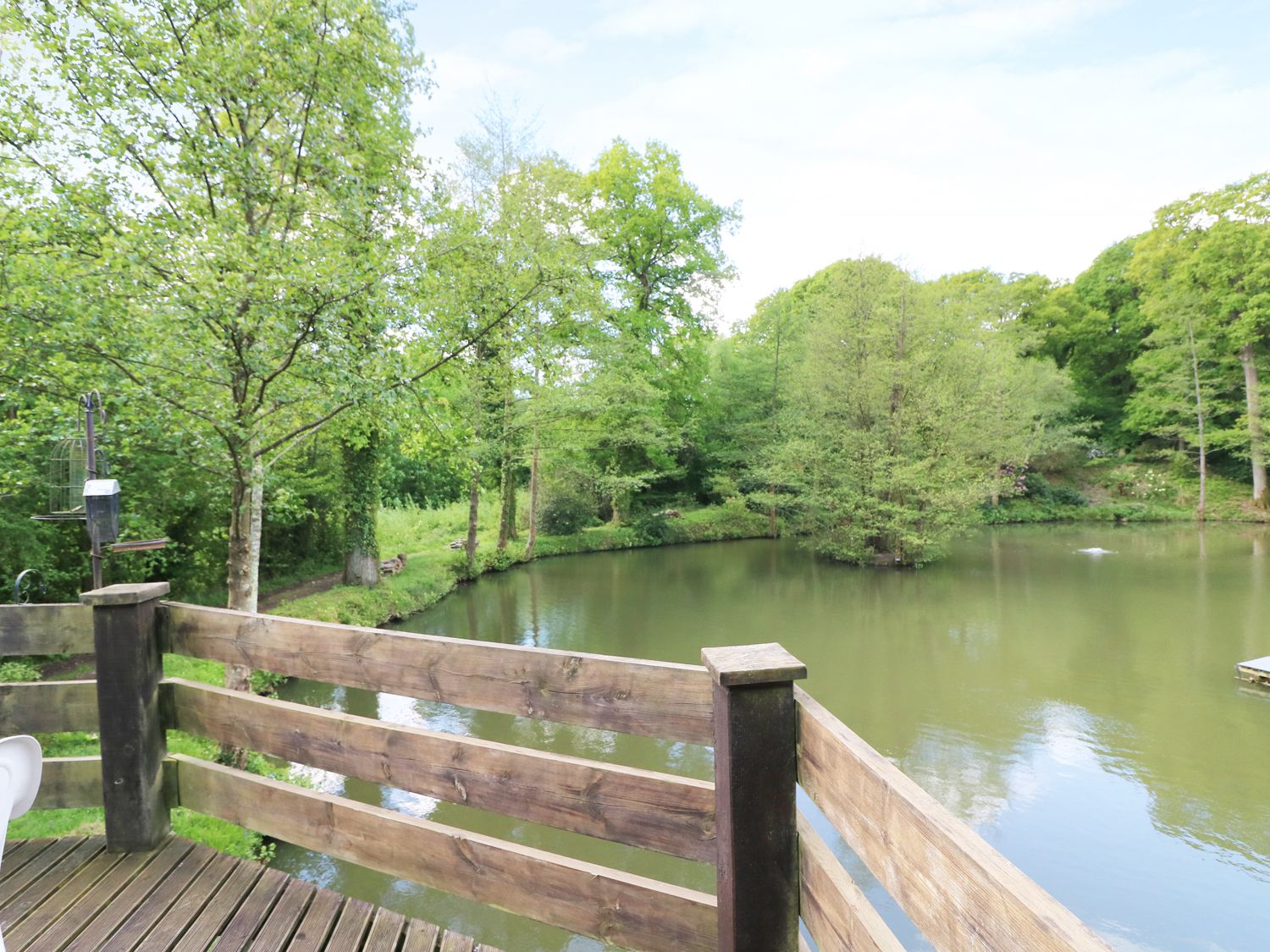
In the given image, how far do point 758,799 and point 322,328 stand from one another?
3.86 m

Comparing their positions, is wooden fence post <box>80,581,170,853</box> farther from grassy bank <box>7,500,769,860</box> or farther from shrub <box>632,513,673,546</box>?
shrub <box>632,513,673,546</box>

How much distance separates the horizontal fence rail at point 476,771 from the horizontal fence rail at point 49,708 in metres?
0.24

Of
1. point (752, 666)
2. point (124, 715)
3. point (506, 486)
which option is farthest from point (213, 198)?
point (506, 486)

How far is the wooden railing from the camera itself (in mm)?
941

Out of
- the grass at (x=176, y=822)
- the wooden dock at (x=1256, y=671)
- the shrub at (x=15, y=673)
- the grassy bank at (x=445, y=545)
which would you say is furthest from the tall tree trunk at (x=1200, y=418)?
the shrub at (x=15, y=673)

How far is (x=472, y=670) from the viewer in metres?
1.65

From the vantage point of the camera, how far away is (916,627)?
9.59m

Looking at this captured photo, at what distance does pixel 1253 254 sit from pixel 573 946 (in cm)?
2921

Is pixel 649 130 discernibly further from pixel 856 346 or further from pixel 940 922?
pixel 940 922

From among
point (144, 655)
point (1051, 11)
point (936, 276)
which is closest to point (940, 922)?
point (144, 655)

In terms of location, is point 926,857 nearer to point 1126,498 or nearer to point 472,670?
point 472,670

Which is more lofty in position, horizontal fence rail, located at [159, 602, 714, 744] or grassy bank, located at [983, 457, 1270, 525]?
horizontal fence rail, located at [159, 602, 714, 744]

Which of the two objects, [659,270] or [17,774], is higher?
[659,270]

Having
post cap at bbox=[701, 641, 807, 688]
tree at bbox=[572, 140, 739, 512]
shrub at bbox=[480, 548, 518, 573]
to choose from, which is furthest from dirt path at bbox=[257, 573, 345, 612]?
post cap at bbox=[701, 641, 807, 688]
